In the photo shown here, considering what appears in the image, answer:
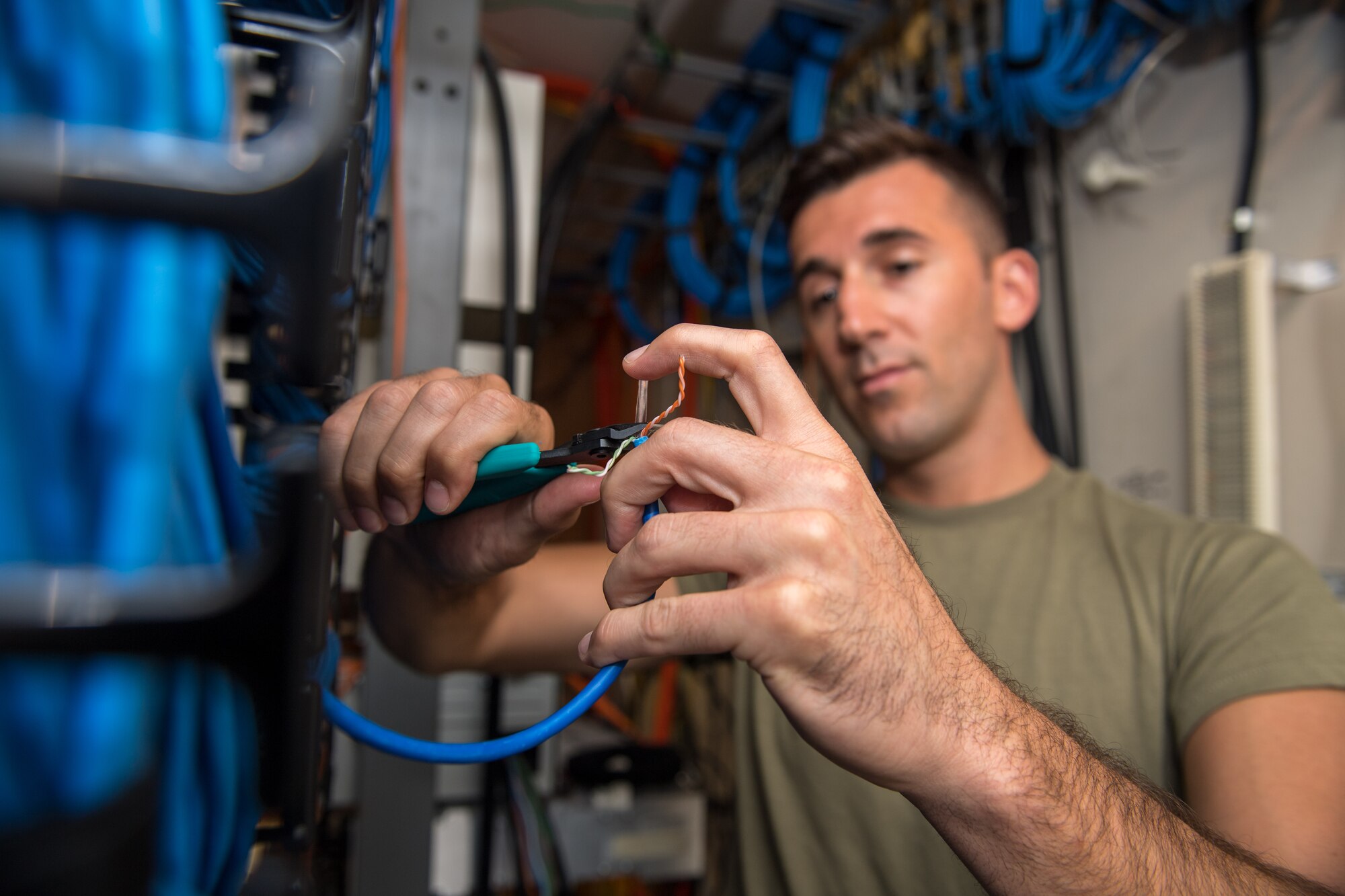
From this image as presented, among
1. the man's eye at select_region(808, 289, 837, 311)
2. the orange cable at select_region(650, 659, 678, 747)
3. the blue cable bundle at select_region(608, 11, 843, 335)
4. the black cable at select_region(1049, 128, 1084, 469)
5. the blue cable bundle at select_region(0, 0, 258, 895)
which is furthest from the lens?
the orange cable at select_region(650, 659, 678, 747)

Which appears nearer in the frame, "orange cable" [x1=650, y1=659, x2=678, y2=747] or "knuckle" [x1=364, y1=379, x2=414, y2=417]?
"knuckle" [x1=364, y1=379, x2=414, y2=417]

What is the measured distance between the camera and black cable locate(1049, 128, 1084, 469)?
4.20 feet

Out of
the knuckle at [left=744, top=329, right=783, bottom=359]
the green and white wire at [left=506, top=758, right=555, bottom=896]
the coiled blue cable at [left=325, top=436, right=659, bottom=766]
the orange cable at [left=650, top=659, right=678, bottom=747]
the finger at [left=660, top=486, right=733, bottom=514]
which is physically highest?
the knuckle at [left=744, top=329, right=783, bottom=359]

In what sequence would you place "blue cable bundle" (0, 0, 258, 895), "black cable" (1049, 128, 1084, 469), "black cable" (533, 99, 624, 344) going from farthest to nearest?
"black cable" (1049, 128, 1084, 469) < "black cable" (533, 99, 624, 344) < "blue cable bundle" (0, 0, 258, 895)

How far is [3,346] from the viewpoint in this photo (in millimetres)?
194

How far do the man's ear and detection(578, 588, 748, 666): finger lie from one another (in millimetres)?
995

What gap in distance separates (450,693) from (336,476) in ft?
2.00

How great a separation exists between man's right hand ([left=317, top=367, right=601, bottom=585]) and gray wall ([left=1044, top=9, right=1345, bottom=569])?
41.7 inches

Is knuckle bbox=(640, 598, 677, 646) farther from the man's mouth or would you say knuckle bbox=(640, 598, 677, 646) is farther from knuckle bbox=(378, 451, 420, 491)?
the man's mouth

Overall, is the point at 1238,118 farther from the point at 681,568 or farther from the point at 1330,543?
the point at 681,568

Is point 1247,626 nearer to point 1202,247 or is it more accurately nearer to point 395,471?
point 1202,247

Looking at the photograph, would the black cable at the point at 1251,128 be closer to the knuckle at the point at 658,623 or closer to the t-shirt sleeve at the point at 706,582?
the t-shirt sleeve at the point at 706,582

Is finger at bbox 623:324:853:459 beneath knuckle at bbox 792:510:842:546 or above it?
above

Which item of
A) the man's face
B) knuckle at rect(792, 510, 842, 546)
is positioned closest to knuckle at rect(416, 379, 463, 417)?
knuckle at rect(792, 510, 842, 546)
